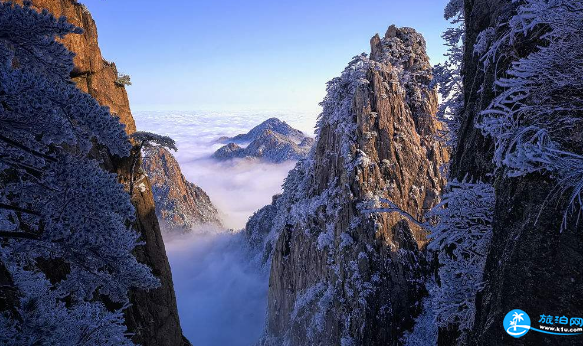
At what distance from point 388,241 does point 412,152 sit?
776 cm

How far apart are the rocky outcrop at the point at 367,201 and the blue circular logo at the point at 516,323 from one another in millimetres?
18061

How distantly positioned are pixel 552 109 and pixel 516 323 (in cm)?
260

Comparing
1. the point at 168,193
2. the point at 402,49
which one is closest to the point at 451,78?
the point at 402,49

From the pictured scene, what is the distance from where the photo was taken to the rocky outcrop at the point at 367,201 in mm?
21016

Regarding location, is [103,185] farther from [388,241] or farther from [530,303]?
[388,241]

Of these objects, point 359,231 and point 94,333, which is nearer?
point 94,333

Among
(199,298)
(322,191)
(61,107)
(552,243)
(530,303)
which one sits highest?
(61,107)

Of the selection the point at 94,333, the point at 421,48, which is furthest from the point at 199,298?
the point at 94,333

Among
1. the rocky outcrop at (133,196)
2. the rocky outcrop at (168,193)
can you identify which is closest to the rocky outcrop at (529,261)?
the rocky outcrop at (133,196)

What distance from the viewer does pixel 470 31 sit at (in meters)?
8.38

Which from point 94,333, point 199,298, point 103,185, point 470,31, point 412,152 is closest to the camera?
point 103,185

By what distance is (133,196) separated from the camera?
14.0 m

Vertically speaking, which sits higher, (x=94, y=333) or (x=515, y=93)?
(x=515, y=93)

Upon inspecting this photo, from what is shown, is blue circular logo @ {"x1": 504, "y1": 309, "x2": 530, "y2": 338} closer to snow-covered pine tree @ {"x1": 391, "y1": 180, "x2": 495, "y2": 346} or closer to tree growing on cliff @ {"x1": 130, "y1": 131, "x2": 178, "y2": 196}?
snow-covered pine tree @ {"x1": 391, "y1": 180, "x2": 495, "y2": 346}
